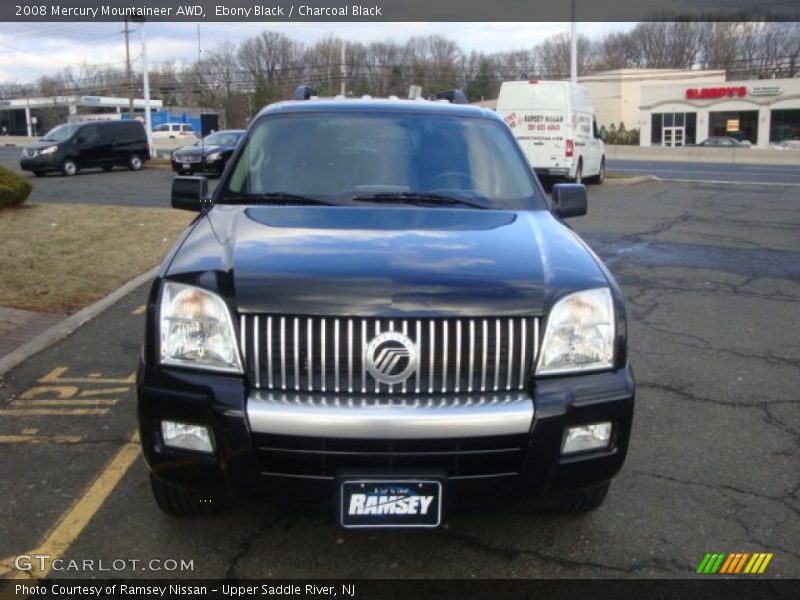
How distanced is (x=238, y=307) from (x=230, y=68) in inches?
1965

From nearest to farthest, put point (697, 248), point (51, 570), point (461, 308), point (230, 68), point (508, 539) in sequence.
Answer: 1. point (461, 308)
2. point (51, 570)
3. point (508, 539)
4. point (697, 248)
5. point (230, 68)

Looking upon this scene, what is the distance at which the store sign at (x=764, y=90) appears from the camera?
2190 inches

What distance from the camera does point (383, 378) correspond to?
272 cm

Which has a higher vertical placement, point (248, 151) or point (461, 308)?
point (248, 151)

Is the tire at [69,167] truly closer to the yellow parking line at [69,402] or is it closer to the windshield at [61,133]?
the windshield at [61,133]

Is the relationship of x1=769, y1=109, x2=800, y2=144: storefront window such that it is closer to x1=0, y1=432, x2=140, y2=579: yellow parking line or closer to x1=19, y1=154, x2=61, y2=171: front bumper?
x1=19, y1=154, x2=61, y2=171: front bumper

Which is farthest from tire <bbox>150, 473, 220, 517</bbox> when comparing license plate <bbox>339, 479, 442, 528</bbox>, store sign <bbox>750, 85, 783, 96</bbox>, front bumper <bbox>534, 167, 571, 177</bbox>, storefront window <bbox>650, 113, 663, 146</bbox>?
storefront window <bbox>650, 113, 663, 146</bbox>

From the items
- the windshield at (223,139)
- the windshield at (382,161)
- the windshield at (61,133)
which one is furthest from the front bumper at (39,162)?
the windshield at (382,161)

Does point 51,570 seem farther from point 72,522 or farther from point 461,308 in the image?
point 461,308

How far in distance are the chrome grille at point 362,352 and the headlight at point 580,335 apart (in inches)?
4.8

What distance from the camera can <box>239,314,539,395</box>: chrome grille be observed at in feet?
8.95

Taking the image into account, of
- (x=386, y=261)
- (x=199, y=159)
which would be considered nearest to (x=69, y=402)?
(x=386, y=261)

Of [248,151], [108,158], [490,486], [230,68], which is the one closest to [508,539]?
[490,486]

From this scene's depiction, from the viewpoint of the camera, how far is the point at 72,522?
336 centimetres
